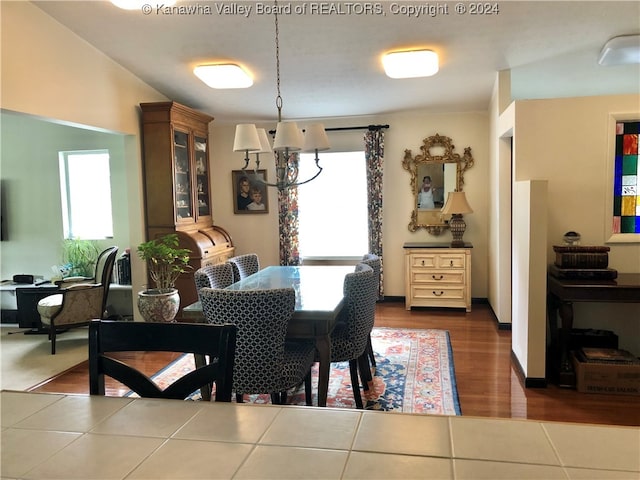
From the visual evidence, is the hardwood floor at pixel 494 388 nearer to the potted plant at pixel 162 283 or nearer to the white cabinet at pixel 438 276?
the potted plant at pixel 162 283

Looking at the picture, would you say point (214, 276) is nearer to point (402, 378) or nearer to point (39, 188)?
point (402, 378)

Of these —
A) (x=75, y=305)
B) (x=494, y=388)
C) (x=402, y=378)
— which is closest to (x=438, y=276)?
(x=402, y=378)

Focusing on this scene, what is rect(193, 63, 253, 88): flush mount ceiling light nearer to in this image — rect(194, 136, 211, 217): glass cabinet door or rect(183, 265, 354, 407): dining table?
rect(194, 136, 211, 217): glass cabinet door

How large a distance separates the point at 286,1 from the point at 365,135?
2768 millimetres

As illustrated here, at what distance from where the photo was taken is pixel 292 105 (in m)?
5.89

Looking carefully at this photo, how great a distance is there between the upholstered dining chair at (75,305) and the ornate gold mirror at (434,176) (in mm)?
3584

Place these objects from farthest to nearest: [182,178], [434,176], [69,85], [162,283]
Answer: [434,176] → [182,178] → [162,283] → [69,85]

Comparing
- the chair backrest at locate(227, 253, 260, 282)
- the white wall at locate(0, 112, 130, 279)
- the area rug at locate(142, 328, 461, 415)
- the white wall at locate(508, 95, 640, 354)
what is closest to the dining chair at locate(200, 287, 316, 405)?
the area rug at locate(142, 328, 461, 415)

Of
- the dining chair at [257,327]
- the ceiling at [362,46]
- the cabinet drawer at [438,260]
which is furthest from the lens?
the cabinet drawer at [438,260]

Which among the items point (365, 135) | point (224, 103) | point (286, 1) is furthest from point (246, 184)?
point (286, 1)

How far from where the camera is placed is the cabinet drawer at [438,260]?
19.1 feet

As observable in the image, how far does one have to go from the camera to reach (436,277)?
5.89m

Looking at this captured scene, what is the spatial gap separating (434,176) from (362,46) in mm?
2369

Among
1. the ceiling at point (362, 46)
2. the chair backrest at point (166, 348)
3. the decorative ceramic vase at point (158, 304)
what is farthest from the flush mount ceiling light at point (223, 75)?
the chair backrest at point (166, 348)
